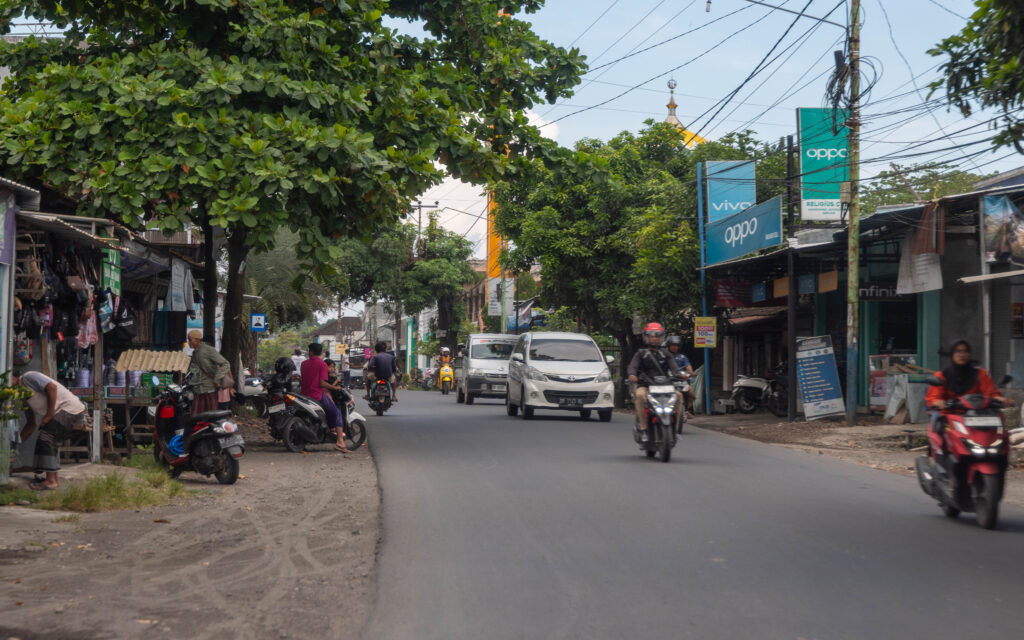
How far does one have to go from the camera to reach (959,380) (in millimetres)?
9156

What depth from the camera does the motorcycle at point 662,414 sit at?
13.5 metres

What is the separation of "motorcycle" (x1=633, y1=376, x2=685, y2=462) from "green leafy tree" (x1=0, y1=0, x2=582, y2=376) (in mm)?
3885

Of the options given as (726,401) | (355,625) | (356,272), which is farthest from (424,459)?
(356,272)

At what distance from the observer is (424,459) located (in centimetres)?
1457

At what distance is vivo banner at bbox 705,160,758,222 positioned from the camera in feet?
84.0

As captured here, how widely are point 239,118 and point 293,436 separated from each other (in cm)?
506

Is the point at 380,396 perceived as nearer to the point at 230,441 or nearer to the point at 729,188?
the point at 729,188

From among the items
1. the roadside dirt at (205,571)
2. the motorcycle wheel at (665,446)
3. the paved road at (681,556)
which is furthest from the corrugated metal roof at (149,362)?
the motorcycle wheel at (665,446)

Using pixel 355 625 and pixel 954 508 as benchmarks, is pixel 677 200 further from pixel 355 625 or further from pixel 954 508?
pixel 355 625

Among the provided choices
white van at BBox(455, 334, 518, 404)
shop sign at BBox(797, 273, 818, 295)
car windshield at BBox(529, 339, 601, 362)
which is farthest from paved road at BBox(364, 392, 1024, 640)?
white van at BBox(455, 334, 518, 404)

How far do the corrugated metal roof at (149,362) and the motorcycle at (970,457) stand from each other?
10832mm

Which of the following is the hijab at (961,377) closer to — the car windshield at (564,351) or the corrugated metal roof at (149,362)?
the corrugated metal roof at (149,362)

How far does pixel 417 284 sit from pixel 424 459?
44759 millimetres

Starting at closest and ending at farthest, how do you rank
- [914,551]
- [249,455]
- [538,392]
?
[914,551] → [249,455] → [538,392]
